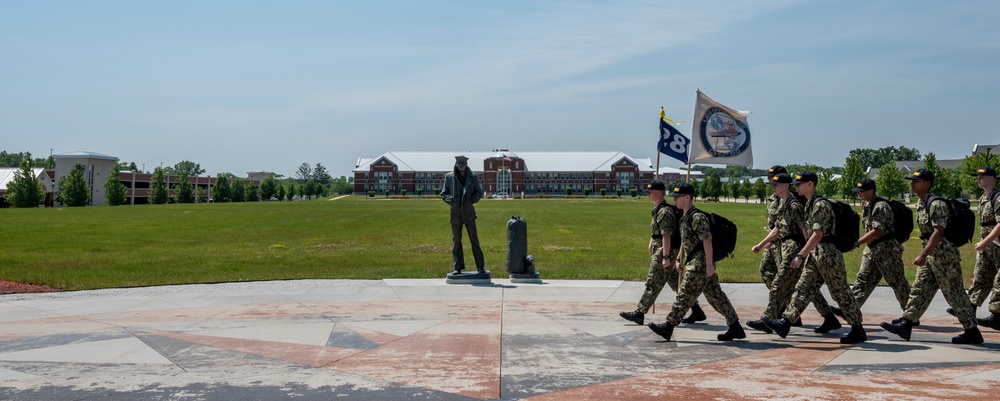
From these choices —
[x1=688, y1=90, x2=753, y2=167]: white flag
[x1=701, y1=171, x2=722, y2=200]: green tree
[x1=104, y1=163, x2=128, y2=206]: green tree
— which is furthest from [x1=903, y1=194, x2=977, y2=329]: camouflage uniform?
[x1=701, y1=171, x2=722, y2=200]: green tree

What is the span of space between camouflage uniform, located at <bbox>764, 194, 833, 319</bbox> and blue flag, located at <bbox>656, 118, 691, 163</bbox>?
133 inches

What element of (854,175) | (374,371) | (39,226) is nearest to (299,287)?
(374,371)

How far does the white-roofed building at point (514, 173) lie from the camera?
166375mm

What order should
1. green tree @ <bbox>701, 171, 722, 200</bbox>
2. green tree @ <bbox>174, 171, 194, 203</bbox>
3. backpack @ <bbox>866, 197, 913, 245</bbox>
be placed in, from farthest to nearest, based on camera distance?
green tree @ <bbox>701, 171, 722, 200</bbox> < green tree @ <bbox>174, 171, 194, 203</bbox> < backpack @ <bbox>866, 197, 913, 245</bbox>

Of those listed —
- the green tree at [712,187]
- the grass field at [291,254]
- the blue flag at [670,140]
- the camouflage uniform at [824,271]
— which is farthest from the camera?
the green tree at [712,187]

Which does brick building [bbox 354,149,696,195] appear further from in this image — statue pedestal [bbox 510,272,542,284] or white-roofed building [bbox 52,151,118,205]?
statue pedestal [bbox 510,272,542,284]

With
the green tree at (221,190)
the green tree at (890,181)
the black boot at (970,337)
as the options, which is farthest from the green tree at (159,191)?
the black boot at (970,337)

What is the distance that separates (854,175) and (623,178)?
243 feet

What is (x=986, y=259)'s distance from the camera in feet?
32.1

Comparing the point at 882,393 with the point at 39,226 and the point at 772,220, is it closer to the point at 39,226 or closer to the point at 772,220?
the point at 772,220

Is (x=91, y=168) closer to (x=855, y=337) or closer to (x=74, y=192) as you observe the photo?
(x=74, y=192)

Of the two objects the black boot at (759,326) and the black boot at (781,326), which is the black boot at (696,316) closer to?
the black boot at (759,326)

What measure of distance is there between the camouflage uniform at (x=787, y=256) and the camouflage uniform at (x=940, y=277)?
0.95 metres

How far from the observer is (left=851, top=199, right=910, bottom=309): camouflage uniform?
357 inches
